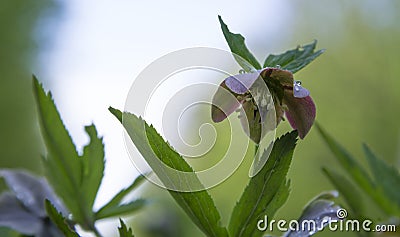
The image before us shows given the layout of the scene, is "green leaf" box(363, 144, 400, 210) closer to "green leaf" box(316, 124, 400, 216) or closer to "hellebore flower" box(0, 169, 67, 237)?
"green leaf" box(316, 124, 400, 216)

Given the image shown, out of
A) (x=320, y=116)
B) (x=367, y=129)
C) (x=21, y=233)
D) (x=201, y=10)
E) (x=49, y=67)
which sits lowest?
(x=367, y=129)

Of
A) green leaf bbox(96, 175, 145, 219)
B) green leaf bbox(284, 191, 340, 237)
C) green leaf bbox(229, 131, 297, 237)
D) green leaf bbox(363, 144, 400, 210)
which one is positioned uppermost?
green leaf bbox(96, 175, 145, 219)

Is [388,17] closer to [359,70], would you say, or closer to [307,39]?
[307,39]

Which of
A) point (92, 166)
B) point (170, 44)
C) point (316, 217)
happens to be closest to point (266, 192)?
point (316, 217)

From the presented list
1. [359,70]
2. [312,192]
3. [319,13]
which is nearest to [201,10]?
[312,192]

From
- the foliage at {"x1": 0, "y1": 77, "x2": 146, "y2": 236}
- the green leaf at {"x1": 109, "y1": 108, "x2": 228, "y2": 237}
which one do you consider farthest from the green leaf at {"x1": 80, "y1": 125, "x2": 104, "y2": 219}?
the green leaf at {"x1": 109, "y1": 108, "x2": 228, "y2": 237}

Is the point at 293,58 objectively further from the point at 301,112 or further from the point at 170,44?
the point at 170,44

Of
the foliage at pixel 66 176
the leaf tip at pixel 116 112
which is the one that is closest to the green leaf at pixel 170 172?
the leaf tip at pixel 116 112
